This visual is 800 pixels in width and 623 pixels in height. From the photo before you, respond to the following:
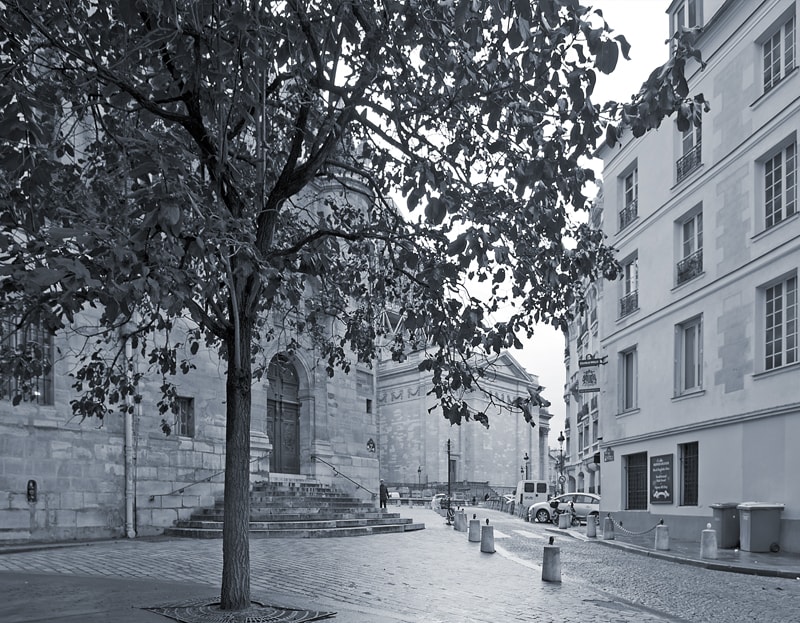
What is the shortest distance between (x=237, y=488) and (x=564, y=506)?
27537 mm

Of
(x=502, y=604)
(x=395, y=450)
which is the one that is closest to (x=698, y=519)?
(x=502, y=604)

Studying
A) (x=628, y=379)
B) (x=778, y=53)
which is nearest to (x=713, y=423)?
(x=628, y=379)

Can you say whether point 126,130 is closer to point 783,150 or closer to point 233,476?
point 233,476

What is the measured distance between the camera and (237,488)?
8195 mm

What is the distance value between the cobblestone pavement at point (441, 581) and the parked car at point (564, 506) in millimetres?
16233

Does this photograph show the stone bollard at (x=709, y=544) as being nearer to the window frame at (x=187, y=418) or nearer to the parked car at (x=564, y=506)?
the window frame at (x=187, y=418)

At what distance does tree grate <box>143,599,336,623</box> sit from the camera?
7535 mm

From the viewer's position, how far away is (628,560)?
16172mm

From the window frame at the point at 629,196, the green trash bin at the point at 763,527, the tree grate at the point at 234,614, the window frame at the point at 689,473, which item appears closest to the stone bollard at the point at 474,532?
the window frame at the point at 689,473

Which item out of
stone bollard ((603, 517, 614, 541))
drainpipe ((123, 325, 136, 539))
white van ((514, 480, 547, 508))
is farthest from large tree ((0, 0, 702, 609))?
white van ((514, 480, 547, 508))

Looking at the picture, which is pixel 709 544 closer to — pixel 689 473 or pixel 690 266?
pixel 689 473

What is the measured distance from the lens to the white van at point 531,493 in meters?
42.1

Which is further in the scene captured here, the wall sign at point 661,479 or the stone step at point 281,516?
the wall sign at point 661,479

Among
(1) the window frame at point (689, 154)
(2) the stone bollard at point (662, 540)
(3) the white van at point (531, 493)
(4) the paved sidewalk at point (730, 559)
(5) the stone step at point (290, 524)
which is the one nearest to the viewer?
(4) the paved sidewalk at point (730, 559)
